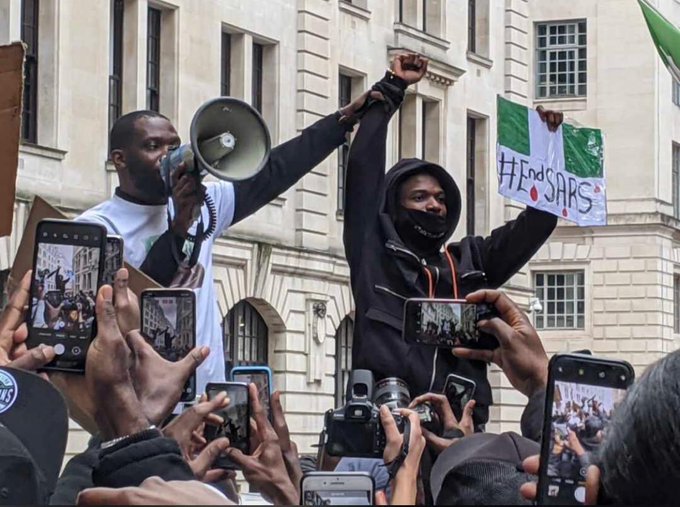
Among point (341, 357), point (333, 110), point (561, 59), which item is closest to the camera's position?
point (333, 110)

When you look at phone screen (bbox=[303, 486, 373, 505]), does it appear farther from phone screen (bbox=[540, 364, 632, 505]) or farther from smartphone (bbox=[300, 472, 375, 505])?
phone screen (bbox=[540, 364, 632, 505])

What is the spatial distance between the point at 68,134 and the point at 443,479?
60.6 feet

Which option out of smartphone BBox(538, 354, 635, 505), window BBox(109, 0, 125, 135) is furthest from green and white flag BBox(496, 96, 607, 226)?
window BBox(109, 0, 125, 135)

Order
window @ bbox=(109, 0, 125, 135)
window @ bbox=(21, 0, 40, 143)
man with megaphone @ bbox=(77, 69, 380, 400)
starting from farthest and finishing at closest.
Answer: window @ bbox=(109, 0, 125, 135)
window @ bbox=(21, 0, 40, 143)
man with megaphone @ bbox=(77, 69, 380, 400)

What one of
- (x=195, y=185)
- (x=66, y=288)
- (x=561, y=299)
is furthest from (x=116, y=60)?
→ (x=66, y=288)

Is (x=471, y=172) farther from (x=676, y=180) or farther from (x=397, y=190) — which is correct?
(x=397, y=190)

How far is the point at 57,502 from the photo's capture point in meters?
3.24

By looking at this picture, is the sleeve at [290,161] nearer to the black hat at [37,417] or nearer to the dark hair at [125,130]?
the dark hair at [125,130]

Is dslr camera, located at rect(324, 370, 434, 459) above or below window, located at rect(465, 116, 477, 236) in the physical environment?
below

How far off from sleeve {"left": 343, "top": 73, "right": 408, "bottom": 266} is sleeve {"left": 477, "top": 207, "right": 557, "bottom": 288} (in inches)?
14.4

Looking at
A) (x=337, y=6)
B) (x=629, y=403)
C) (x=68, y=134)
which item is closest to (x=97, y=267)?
(x=629, y=403)

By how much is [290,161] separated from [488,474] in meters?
2.88

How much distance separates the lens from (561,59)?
39156 millimetres

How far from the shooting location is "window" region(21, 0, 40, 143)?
2067 centimetres
